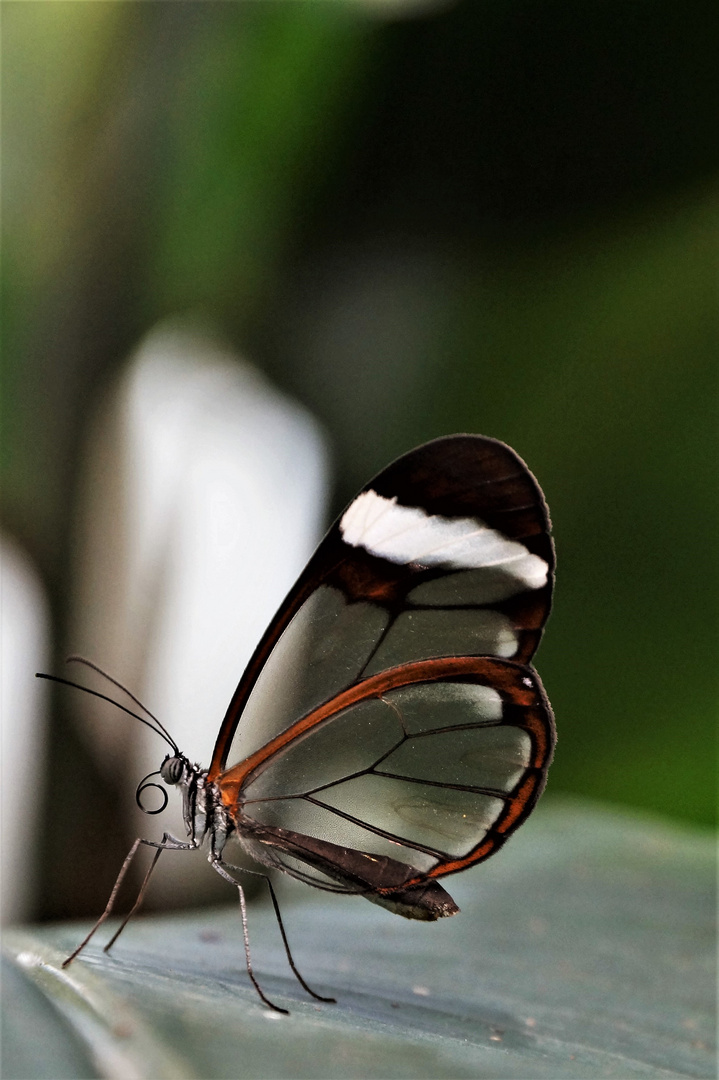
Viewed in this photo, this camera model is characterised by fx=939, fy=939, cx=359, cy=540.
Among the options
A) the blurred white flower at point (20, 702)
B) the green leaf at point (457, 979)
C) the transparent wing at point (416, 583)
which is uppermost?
the transparent wing at point (416, 583)

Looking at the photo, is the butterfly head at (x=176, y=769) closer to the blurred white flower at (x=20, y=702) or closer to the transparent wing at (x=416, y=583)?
the transparent wing at (x=416, y=583)

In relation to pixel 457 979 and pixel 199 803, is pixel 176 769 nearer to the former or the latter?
pixel 199 803

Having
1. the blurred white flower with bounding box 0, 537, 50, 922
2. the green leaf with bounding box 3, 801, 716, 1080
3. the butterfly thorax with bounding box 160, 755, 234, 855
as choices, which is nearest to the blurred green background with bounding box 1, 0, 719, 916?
the blurred white flower with bounding box 0, 537, 50, 922

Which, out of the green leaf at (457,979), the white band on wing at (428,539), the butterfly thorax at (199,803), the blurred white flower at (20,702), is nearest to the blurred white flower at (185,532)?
the blurred white flower at (20,702)

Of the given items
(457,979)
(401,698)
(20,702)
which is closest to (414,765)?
(401,698)

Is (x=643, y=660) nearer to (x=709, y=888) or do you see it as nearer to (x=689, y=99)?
(x=709, y=888)

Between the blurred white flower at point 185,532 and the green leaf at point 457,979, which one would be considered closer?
the green leaf at point 457,979

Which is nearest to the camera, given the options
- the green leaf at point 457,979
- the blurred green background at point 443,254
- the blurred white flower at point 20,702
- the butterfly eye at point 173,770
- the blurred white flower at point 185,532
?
the green leaf at point 457,979
